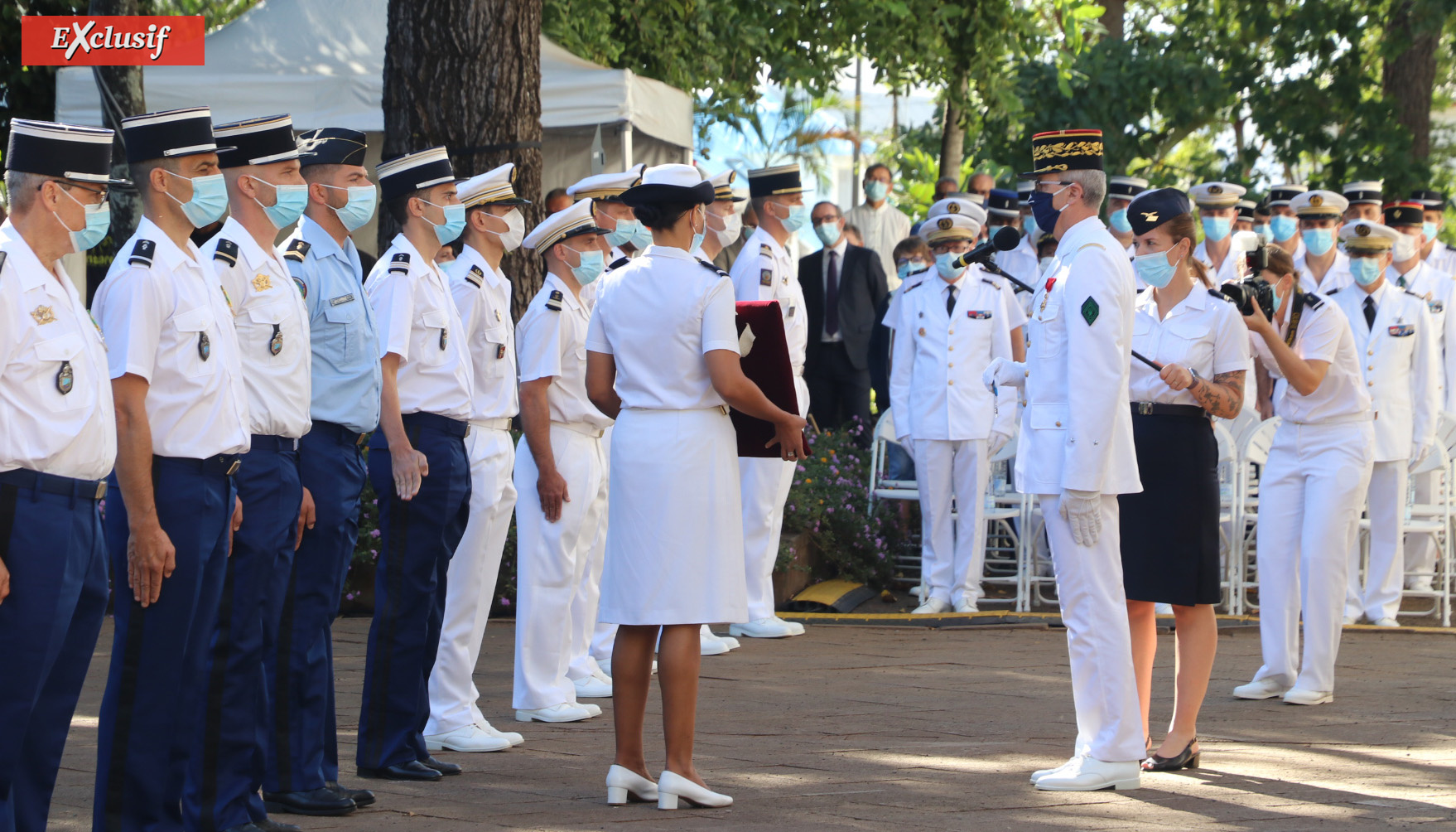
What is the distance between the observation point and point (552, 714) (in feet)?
24.3

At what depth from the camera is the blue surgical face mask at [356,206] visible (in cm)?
604

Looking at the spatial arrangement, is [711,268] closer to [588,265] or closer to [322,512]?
[322,512]

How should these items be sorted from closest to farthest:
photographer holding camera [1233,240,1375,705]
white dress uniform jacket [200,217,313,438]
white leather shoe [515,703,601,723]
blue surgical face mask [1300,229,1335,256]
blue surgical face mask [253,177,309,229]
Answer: white dress uniform jacket [200,217,313,438]
blue surgical face mask [253,177,309,229]
white leather shoe [515,703,601,723]
photographer holding camera [1233,240,1375,705]
blue surgical face mask [1300,229,1335,256]

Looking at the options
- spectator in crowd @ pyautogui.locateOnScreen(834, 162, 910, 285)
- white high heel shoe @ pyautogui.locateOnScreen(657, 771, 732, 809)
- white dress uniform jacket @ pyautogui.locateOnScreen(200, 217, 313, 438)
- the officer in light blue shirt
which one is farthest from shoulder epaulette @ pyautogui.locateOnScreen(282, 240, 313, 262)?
spectator in crowd @ pyautogui.locateOnScreen(834, 162, 910, 285)

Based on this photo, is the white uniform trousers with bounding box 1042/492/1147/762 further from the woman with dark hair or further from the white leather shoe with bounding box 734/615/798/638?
the white leather shoe with bounding box 734/615/798/638

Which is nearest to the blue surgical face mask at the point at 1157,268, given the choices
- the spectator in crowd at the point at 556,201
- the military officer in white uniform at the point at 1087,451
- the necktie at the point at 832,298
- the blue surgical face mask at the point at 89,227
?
the military officer in white uniform at the point at 1087,451

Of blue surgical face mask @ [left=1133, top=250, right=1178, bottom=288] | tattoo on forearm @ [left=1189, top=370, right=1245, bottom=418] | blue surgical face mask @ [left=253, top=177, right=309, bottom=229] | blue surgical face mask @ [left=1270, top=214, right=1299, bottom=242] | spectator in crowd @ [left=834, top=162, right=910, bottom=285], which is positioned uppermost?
spectator in crowd @ [left=834, top=162, right=910, bottom=285]

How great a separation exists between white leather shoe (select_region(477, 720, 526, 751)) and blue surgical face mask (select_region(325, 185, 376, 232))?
2157mm

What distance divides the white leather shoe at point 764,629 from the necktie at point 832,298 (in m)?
4.30

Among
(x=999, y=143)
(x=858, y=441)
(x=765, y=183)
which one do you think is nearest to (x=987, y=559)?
(x=858, y=441)

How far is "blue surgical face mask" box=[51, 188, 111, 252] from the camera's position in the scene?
447 centimetres

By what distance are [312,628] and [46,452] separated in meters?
1.61

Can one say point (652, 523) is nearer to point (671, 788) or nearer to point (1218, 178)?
point (671, 788)

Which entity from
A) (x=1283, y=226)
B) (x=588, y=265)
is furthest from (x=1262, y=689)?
(x=1283, y=226)
